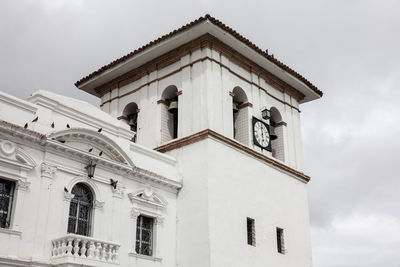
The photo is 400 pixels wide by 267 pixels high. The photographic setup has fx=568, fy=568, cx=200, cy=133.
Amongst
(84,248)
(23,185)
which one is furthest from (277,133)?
(23,185)

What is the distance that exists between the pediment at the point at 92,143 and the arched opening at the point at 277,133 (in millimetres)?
7218

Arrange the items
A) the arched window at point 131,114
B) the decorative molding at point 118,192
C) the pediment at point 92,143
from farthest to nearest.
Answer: the arched window at point 131,114, the decorative molding at point 118,192, the pediment at point 92,143

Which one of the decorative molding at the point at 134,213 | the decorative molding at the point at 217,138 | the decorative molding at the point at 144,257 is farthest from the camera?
the decorative molding at the point at 217,138

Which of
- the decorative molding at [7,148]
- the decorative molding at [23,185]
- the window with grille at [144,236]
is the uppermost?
the decorative molding at [7,148]

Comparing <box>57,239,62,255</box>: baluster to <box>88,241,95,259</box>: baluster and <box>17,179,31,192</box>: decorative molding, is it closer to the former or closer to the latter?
<box>88,241,95,259</box>: baluster

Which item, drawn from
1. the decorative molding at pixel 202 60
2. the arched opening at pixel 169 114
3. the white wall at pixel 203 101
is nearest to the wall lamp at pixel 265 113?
the white wall at pixel 203 101

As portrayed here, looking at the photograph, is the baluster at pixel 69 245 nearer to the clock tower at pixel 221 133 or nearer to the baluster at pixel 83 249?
the baluster at pixel 83 249

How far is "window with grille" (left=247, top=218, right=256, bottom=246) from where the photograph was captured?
19.1 m

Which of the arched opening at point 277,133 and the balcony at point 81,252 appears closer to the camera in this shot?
the balcony at point 81,252

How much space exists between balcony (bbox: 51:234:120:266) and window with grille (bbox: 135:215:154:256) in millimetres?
2184

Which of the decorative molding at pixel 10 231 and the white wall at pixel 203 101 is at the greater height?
the white wall at pixel 203 101

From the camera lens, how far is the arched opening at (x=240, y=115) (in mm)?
20875

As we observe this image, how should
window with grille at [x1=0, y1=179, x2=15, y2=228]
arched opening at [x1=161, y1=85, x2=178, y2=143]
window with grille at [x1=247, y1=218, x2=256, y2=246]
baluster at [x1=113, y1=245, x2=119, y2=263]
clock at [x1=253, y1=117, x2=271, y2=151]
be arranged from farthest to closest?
1. clock at [x1=253, y1=117, x2=271, y2=151]
2. arched opening at [x1=161, y1=85, x2=178, y2=143]
3. window with grille at [x1=247, y1=218, x2=256, y2=246]
4. baluster at [x1=113, y1=245, x2=119, y2=263]
5. window with grille at [x1=0, y1=179, x2=15, y2=228]

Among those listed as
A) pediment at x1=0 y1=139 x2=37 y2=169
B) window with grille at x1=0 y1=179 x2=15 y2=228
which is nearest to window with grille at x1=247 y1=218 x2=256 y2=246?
pediment at x1=0 y1=139 x2=37 y2=169
